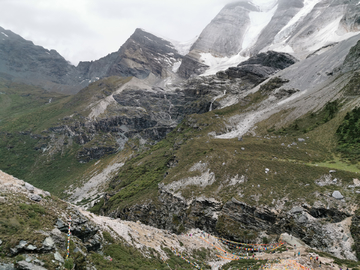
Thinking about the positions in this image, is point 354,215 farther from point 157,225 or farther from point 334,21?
point 334,21

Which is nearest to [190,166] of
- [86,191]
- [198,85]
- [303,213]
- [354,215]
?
[303,213]

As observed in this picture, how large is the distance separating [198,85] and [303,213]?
17756 centimetres

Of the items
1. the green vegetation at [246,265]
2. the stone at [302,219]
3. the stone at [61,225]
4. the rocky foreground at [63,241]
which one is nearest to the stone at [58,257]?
the rocky foreground at [63,241]

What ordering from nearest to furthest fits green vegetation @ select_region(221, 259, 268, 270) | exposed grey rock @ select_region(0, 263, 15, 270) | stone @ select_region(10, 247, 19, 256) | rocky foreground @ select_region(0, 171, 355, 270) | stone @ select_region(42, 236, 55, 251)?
1. exposed grey rock @ select_region(0, 263, 15, 270)
2. stone @ select_region(10, 247, 19, 256)
3. rocky foreground @ select_region(0, 171, 355, 270)
4. stone @ select_region(42, 236, 55, 251)
5. green vegetation @ select_region(221, 259, 268, 270)

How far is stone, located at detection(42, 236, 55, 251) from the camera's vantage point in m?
12.1

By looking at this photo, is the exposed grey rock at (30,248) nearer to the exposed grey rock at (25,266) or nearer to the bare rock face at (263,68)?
the exposed grey rock at (25,266)

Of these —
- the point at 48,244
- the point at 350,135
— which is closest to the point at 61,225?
the point at 48,244

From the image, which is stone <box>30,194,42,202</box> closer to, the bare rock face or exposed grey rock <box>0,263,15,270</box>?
exposed grey rock <box>0,263,15,270</box>

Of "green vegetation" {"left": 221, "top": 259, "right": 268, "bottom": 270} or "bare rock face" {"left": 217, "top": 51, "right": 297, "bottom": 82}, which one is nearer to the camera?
"green vegetation" {"left": 221, "top": 259, "right": 268, "bottom": 270}

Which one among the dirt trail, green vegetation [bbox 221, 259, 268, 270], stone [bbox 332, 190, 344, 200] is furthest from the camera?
stone [bbox 332, 190, 344, 200]

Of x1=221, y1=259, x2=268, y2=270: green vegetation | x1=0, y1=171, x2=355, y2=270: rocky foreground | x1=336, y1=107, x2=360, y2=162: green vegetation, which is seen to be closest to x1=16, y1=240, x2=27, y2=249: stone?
x1=0, y1=171, x2=355, y2=270: rocky foreground

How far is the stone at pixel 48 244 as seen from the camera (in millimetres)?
12093

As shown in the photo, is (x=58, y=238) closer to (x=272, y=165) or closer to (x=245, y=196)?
(x=245, y=196)

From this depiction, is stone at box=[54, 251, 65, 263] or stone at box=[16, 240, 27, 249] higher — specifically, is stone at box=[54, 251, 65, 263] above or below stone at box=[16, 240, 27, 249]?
below
